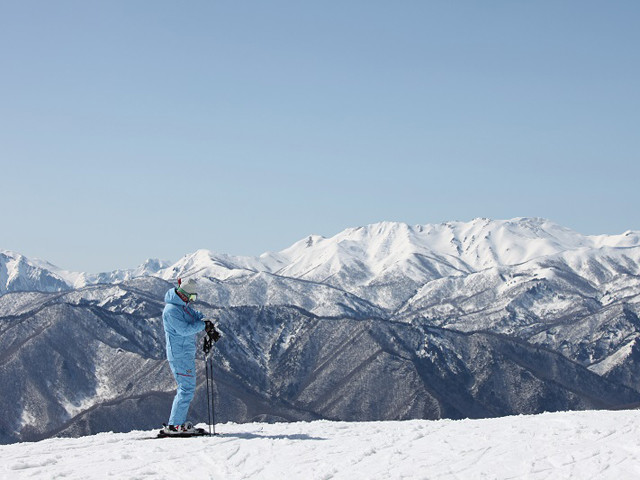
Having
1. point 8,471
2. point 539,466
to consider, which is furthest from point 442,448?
point 8,471

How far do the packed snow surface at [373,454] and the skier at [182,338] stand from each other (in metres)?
1.16

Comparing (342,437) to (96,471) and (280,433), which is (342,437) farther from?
(96,471)

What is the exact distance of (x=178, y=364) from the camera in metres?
27.9

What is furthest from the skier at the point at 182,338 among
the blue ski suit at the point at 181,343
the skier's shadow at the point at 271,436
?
the skier's shadow at the point at 271,436

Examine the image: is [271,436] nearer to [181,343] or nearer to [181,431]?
[181,431]

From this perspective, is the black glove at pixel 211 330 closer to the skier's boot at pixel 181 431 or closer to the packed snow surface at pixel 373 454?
the skier's boot at pixel 181 431

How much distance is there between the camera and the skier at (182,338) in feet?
90.4

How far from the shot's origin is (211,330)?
27859 mm

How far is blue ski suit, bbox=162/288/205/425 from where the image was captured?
90.4ft

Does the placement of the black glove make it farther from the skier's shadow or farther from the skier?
the skier's shadow

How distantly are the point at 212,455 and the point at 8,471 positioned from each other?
16.7 ft

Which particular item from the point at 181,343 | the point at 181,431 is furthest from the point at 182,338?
the point at 181,431

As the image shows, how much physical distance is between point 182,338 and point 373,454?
305 inches

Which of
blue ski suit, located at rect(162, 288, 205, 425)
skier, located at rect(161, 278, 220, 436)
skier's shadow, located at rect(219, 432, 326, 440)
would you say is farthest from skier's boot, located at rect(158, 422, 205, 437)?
skier's shadow, located at rect(219, 432, 326, 440)
